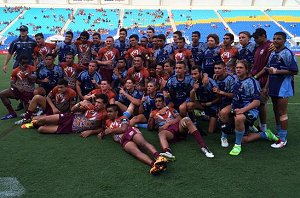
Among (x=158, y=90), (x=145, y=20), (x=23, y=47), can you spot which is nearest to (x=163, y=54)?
(x=158, y=90)

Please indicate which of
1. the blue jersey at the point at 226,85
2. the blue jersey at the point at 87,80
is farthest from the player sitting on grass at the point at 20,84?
the blue jersey at the point at 226,85

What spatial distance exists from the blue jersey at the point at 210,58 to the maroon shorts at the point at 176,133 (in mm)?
2148

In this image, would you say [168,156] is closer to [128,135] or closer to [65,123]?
[128,135]

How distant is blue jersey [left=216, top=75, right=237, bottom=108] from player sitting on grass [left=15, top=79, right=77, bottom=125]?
2.92 m

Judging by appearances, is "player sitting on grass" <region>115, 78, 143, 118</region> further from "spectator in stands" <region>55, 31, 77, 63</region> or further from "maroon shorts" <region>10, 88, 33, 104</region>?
"spectator in stands" <region>55, 31, 77, 63</region>

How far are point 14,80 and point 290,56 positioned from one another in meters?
5.42

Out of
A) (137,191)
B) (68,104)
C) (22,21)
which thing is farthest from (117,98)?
(22,21)

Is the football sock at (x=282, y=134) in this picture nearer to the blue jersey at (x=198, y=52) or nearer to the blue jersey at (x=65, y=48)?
the blue jersey at (x=198, y=52)

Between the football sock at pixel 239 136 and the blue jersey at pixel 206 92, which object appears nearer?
the football sock at pixel 239 136

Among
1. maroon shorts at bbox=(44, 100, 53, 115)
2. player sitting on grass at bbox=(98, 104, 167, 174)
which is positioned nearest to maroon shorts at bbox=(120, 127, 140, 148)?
player sitting on grass at bbox=(98, 104, 167, 174)

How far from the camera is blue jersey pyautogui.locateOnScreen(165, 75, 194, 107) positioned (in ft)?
19.1

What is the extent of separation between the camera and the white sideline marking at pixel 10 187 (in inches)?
141

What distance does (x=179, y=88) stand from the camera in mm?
5844

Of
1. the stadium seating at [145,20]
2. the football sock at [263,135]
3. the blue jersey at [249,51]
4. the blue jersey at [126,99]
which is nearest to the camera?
the football sock at [263,135]
